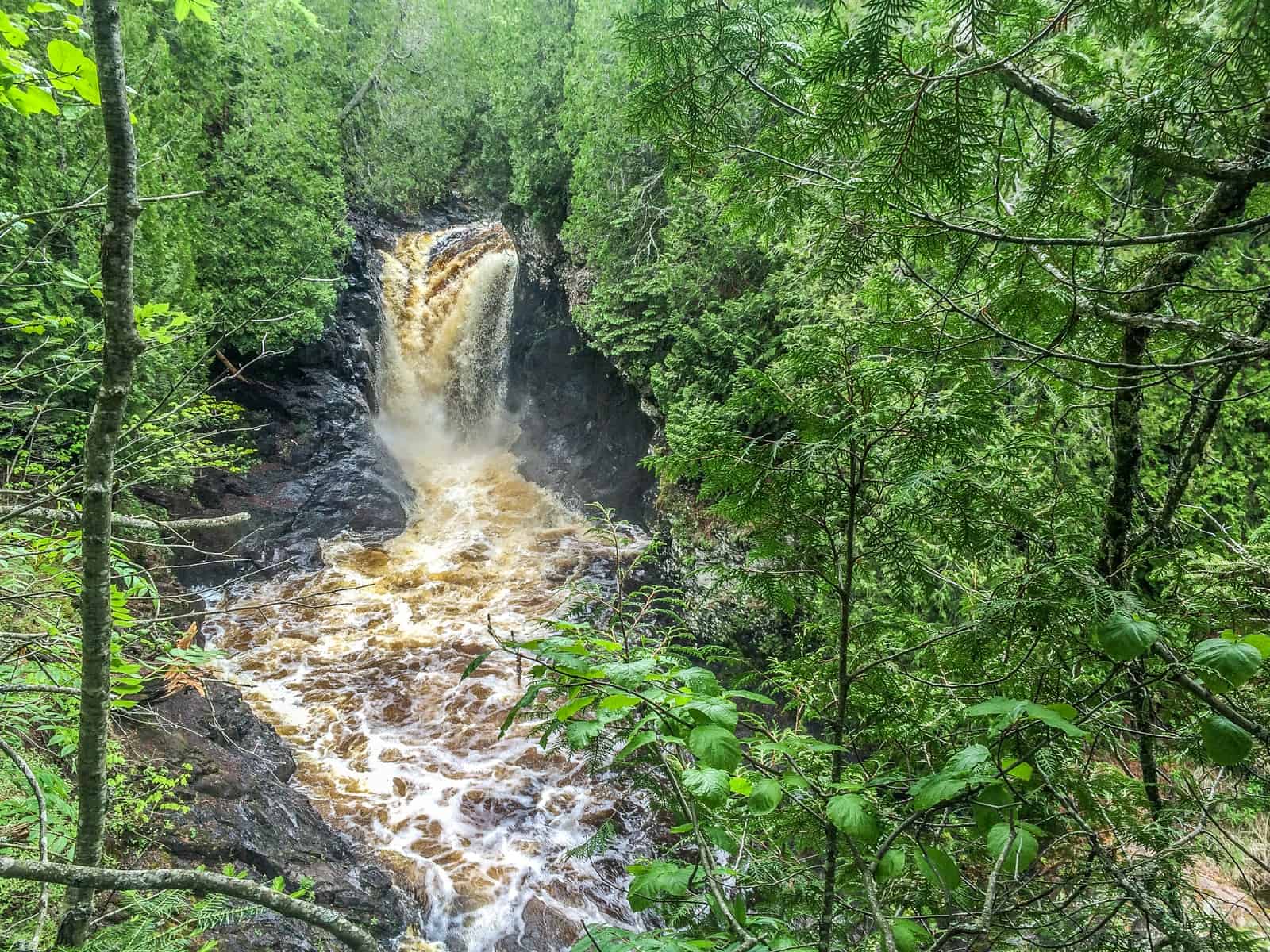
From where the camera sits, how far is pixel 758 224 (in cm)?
212

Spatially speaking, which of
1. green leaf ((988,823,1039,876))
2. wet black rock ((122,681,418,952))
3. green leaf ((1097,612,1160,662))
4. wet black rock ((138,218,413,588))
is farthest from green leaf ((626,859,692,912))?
wet black rock ((138,218,413,588))

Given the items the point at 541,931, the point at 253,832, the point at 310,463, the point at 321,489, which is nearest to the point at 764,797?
the point at 541,931

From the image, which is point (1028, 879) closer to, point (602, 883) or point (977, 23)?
point (977, 23)

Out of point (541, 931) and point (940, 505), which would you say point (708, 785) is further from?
point (541, 931)

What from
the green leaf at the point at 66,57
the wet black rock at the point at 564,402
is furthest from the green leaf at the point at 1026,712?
the wet black rock at the point at 564,402

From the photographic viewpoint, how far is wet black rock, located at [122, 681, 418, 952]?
390 cm

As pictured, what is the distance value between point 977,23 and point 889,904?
2.47 meters

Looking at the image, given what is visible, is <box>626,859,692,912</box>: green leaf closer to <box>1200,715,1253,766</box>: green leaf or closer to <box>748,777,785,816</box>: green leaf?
<box>748,777,785,816</box>: green leaf

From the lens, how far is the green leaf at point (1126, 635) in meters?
1.19

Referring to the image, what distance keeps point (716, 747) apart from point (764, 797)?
239 millimetres

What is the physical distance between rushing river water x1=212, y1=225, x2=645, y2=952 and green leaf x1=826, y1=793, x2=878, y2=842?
35.4 inches

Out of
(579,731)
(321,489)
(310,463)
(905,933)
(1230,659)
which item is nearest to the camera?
(1230,659)

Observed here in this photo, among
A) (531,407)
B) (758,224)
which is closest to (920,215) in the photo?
(758,224)

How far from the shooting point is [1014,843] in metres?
1.30
